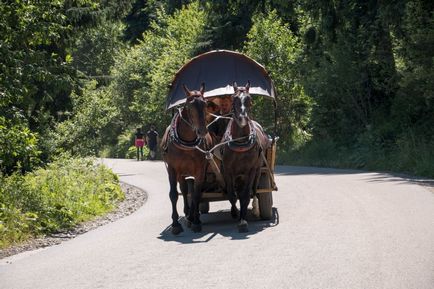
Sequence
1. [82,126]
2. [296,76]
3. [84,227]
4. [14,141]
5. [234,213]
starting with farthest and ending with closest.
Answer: [296,76] → [82,126] → [84,227] → [234,213] → [14,141]

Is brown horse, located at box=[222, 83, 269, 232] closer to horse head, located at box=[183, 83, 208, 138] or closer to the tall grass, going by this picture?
horse head, located at box=[183, 83, 208, 138]

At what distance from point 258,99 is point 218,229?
21541 mm

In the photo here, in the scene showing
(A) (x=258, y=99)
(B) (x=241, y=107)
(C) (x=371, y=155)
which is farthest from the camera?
(A) (x=258, y=99)

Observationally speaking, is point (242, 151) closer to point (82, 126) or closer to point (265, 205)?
point (265, 205)

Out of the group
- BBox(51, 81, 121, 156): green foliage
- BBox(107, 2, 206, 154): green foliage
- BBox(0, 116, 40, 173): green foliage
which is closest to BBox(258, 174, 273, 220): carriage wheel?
BBox(0, 116, 40, 173): green foliage

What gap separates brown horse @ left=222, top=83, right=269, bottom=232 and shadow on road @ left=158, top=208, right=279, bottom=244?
15.0 inches

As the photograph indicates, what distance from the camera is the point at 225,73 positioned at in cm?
1496

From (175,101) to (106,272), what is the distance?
5.90 metres

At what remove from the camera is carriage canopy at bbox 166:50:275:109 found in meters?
14.8

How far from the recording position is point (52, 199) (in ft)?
50.8

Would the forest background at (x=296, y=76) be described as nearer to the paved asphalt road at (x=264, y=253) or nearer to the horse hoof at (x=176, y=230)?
the horse hoof at (x=176, y=230)

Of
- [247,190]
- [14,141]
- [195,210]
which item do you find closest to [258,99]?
[14,141]

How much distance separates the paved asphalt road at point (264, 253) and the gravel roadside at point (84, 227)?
14.0 inches

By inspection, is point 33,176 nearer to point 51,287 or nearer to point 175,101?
point 175,101
